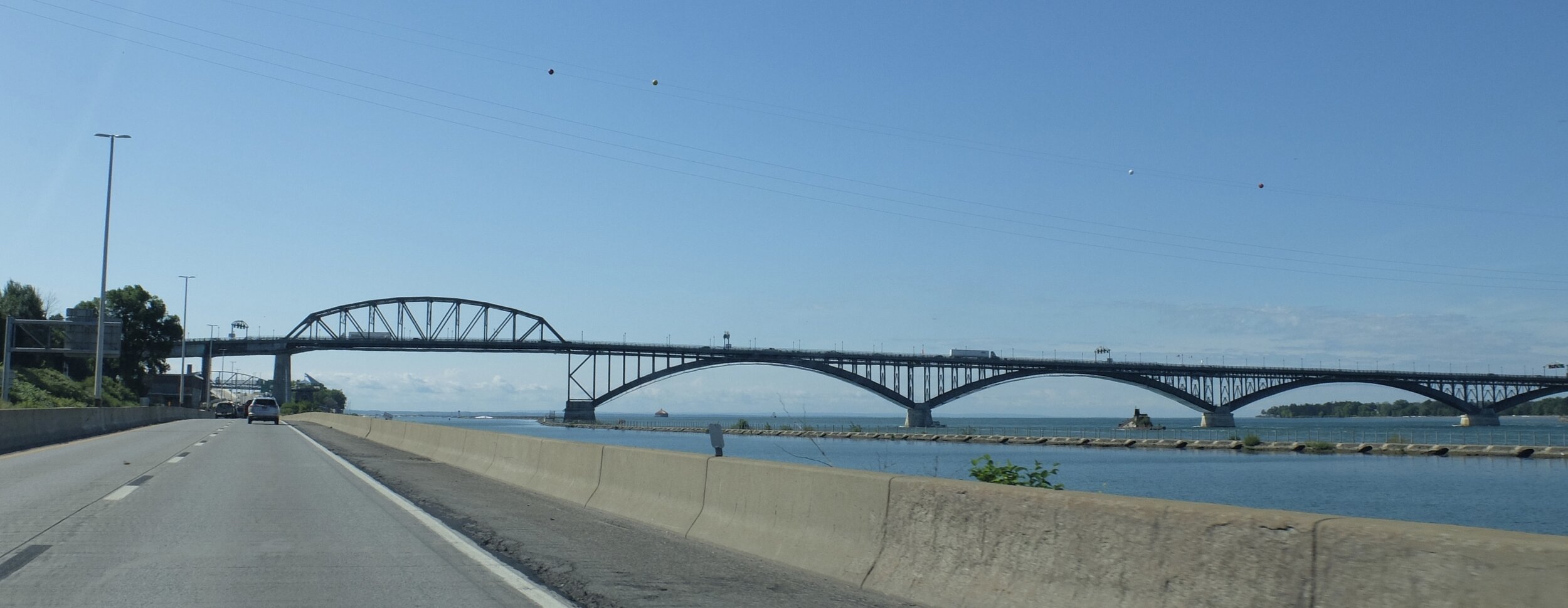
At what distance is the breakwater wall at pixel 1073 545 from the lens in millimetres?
4816

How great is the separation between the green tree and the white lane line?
119m

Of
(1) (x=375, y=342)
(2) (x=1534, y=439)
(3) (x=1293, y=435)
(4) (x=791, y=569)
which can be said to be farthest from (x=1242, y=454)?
(1) (x=375, y=342)

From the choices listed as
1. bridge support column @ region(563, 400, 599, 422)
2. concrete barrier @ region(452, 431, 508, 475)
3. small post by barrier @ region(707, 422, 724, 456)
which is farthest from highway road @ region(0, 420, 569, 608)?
bridge support column @ region(563, 400, 599, 422)

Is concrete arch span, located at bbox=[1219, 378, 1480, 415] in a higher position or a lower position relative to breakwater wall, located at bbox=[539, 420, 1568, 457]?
higher

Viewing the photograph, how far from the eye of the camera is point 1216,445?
91.0m

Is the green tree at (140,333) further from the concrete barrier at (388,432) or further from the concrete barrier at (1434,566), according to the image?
the concrete barrier at (1434,566)

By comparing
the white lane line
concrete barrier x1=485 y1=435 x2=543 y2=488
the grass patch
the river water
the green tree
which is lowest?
the river water

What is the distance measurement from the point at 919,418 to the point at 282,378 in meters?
78.2

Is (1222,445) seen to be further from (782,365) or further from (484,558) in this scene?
(484,558)

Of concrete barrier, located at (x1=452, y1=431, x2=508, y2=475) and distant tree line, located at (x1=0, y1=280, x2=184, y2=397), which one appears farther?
distant tree line, located at (x1=0, y1=280, x2=184, y2=397)

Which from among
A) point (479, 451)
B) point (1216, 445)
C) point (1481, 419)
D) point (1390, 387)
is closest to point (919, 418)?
point (1216, 445)

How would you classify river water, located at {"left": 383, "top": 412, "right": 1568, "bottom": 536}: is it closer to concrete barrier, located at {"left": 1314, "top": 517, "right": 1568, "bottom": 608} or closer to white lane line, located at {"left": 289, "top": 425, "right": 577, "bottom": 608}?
white lane line, located at {"left": 289, "top": 425, "right": 577, "bottom": 608}

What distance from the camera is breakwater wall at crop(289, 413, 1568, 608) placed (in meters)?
4.82

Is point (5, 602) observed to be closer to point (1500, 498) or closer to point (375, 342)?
point (1500, 498)
